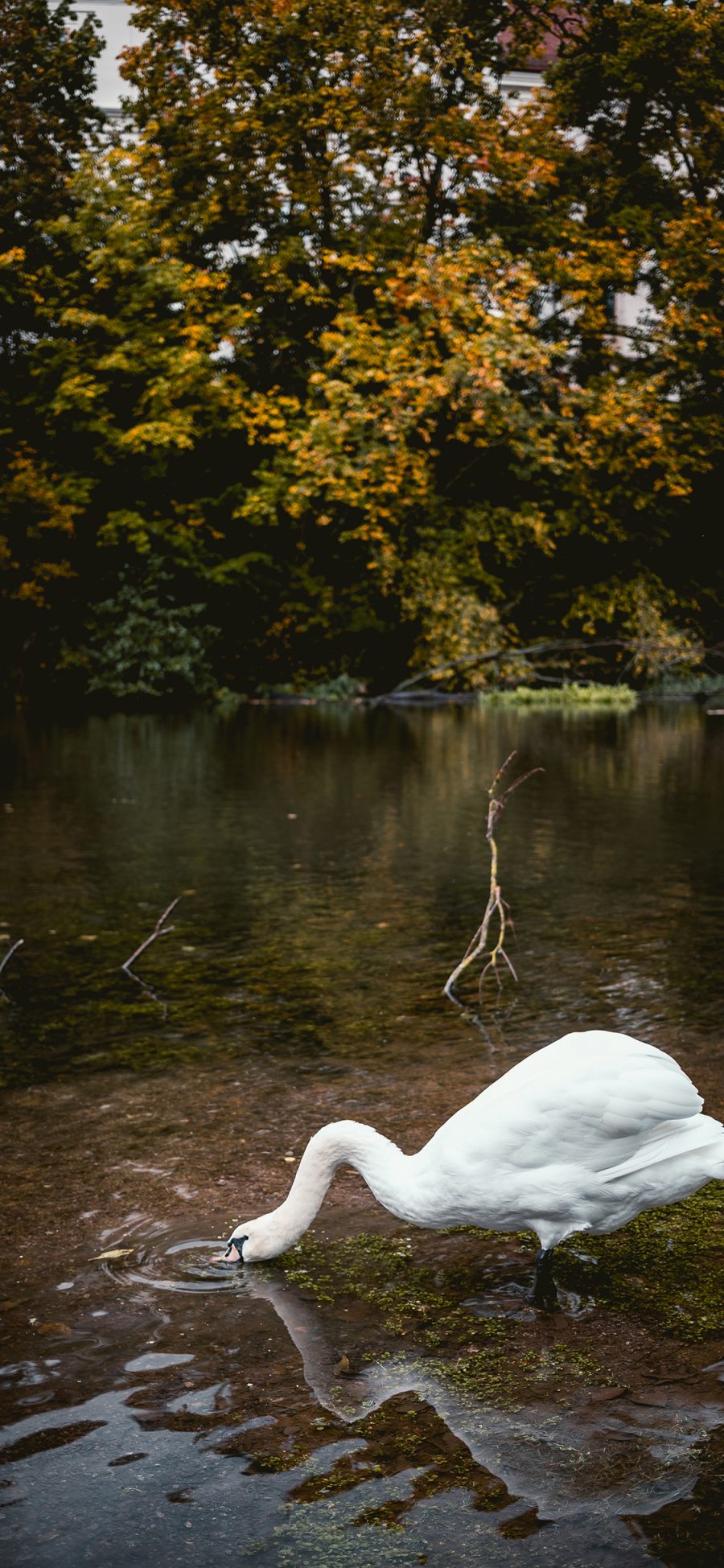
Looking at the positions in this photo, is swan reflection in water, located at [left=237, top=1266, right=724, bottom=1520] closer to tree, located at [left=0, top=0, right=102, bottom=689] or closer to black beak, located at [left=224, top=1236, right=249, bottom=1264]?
black beak, located at [left=224, top=1236, right=249, bottom=1264]

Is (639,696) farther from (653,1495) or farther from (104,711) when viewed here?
(653,1495)

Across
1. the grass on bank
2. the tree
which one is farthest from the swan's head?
the tree

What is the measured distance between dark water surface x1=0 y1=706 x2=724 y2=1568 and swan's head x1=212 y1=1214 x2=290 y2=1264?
77 millimetres

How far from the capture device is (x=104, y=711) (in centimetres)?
2644

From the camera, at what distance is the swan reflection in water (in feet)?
11.0

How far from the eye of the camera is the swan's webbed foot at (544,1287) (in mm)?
4262

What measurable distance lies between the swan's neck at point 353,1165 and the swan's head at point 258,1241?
0.05 feet

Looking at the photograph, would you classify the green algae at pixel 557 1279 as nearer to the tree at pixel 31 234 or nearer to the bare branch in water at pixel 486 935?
the bare branch in water at pixel 486 935

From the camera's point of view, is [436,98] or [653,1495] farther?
[436,98]

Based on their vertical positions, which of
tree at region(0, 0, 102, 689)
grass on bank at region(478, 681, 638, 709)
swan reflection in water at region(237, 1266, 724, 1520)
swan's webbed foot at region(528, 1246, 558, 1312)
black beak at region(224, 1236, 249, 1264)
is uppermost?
tree at region(0, 0, 102, 689)

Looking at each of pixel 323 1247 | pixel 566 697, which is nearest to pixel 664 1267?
pixel 323 1247

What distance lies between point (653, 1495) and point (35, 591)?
24723 mm

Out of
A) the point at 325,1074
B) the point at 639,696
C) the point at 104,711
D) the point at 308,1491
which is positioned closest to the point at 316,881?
the point at 325,1074

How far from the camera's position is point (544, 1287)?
429 centimetres
